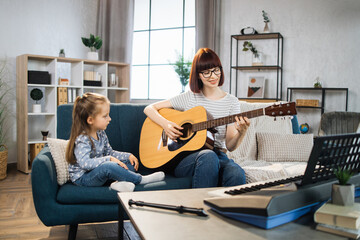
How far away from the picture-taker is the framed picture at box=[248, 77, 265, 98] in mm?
4797

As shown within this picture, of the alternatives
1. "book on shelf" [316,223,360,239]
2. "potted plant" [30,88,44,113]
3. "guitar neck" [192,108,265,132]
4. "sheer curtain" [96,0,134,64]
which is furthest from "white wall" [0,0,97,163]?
"book on shelf" [316,223,360,239]

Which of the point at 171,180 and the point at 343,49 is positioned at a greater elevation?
the point at 343,49

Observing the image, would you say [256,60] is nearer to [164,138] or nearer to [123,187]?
[164,138]

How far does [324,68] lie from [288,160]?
252 cm

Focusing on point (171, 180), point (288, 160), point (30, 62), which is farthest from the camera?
point (30, 62)

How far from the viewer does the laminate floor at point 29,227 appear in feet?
7.02

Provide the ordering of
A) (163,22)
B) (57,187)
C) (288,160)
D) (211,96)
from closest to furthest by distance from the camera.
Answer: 1. (57,187)
2. (211,96)
3. (288,160)
4. (163,22)

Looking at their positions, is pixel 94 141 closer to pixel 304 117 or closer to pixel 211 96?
pixel 211 96

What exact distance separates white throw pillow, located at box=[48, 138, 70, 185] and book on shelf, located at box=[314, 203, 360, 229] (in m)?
1.41

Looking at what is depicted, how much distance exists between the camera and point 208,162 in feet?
6.23

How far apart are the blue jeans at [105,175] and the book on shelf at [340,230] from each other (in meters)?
1.15

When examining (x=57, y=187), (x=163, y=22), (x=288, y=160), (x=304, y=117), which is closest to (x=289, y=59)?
(x=304, y=117)

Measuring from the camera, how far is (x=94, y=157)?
6.68 feet

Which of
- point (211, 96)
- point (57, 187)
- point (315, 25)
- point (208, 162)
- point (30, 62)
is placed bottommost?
point (57, 187)
